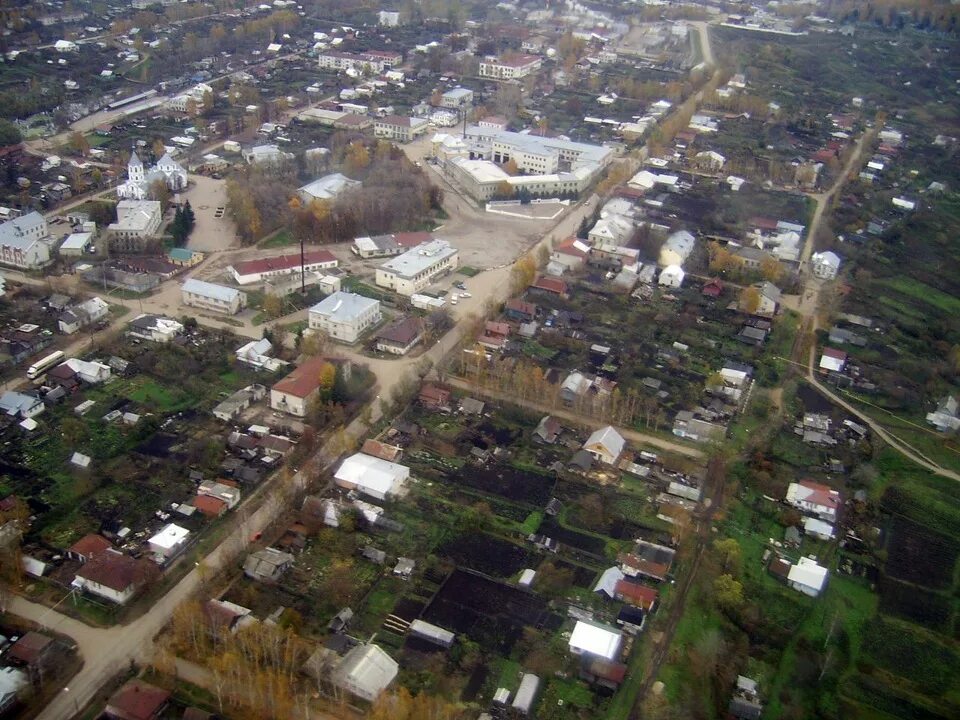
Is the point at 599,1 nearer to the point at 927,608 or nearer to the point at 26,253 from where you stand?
the point at 26,253

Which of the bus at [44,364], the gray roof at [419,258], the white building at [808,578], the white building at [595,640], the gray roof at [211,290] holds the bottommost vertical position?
the bus at [44,364]

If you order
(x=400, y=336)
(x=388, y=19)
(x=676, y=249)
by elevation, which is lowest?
(x=400, y=336)

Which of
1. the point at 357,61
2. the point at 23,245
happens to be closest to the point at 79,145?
the point at 23,245

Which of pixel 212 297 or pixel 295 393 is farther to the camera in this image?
pixel 212 297

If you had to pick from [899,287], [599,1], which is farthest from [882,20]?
[899,287]

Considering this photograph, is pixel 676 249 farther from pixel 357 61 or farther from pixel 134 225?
pixel 357 61

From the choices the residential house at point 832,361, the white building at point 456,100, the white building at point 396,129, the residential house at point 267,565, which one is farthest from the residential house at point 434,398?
the white building at point 456,100

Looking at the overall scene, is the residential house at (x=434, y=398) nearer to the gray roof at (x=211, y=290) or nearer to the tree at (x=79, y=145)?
the gray roof at (x=211, y=290)
